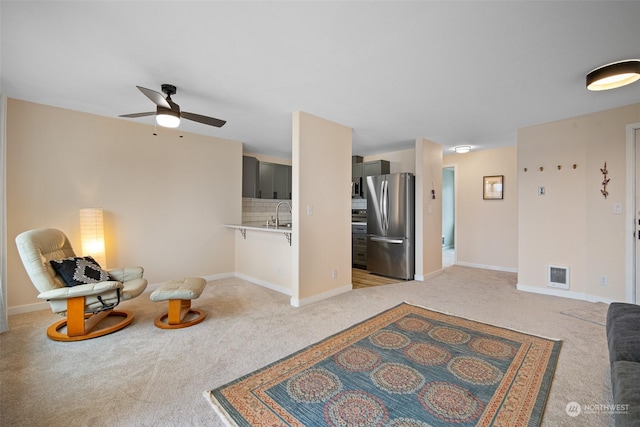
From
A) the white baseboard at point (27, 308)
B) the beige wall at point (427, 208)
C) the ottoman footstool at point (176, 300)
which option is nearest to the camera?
the ottoman footstool at point (176, 300)

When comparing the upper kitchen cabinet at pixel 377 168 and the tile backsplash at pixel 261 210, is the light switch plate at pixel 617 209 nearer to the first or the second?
the upper kitchen cabinet at pixel 377 168

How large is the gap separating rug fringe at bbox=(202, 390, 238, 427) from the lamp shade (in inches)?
106

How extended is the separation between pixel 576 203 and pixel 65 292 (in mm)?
5977

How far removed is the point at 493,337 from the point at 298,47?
3057 millimetres

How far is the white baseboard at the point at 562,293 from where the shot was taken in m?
3.66

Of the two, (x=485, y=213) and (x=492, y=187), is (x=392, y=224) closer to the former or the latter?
(x=485, y=213)

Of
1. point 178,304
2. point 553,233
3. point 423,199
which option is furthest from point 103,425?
point 553,233

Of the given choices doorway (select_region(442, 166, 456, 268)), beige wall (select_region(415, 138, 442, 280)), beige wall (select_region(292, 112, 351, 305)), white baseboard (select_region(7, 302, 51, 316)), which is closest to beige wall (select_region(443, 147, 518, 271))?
beige wall (select_region(415, 138, 442, 280))

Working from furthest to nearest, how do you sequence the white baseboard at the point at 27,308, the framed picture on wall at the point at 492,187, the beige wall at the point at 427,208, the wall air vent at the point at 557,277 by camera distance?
the framed picture on wall at the point at 492,187 → the beige wall at the point at 427,208 → the wall air vent at the point at 557,277 → the white baseboard at the point at 27,308

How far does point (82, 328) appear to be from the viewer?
2598 mm

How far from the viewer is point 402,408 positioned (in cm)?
171

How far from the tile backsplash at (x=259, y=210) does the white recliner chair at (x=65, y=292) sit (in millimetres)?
2973

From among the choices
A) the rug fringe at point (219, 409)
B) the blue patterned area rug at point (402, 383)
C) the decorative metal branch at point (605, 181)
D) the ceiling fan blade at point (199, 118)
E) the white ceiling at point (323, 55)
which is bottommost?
the blue patterned area rug at point (402, 383)

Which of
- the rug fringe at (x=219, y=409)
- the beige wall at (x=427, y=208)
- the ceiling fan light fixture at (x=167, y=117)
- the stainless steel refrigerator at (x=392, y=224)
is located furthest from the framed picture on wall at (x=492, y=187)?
the rug fringe at (x=219, y=409)
